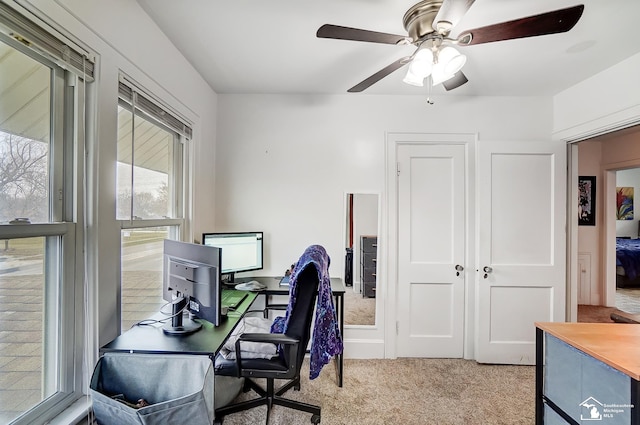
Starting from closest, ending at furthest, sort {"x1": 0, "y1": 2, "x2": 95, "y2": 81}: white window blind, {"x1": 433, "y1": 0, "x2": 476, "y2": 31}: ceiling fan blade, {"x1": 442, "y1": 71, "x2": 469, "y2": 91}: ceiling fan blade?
{"x1": 0, "y1": 2, "x2": 95, "y2": 81}: white window blind, {"x1": 433, "y1": 0, "x2": 476, "y2": 31}: ceiling fan blade, {"x1": 442, "y1": 71, "x2": 469, "y2": 91}: ceiling fan blade

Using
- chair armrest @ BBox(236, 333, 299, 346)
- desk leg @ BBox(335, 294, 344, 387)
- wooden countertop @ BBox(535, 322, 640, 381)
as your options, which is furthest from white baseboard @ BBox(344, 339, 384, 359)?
wooden countertop @ BBox(535, 322, 640, 381)

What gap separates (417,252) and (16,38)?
2897mm

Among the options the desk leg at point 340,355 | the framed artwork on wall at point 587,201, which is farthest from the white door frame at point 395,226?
the framed artwork on wall at point 587,201

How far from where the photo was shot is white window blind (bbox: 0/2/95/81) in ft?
3.21

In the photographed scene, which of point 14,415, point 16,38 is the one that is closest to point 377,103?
point 16,38

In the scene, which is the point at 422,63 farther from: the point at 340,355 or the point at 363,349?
the point at 363,349

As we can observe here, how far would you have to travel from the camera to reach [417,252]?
2781mm

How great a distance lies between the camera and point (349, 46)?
1978mm

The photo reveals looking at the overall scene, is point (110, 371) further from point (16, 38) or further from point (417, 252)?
point (417, 252)

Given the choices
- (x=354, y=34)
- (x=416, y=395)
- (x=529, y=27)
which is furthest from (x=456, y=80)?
(x=416, y=395)

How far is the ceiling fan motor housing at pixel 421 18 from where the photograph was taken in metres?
1.42

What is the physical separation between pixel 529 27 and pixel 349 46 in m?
1.08

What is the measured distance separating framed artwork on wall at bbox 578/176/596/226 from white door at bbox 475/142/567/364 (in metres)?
2.29

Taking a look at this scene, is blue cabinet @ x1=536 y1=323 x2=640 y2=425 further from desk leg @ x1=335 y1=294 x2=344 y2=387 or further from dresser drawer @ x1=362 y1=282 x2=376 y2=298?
dresser drawer @ x1=362 y1=282 x2=376 y2=298
